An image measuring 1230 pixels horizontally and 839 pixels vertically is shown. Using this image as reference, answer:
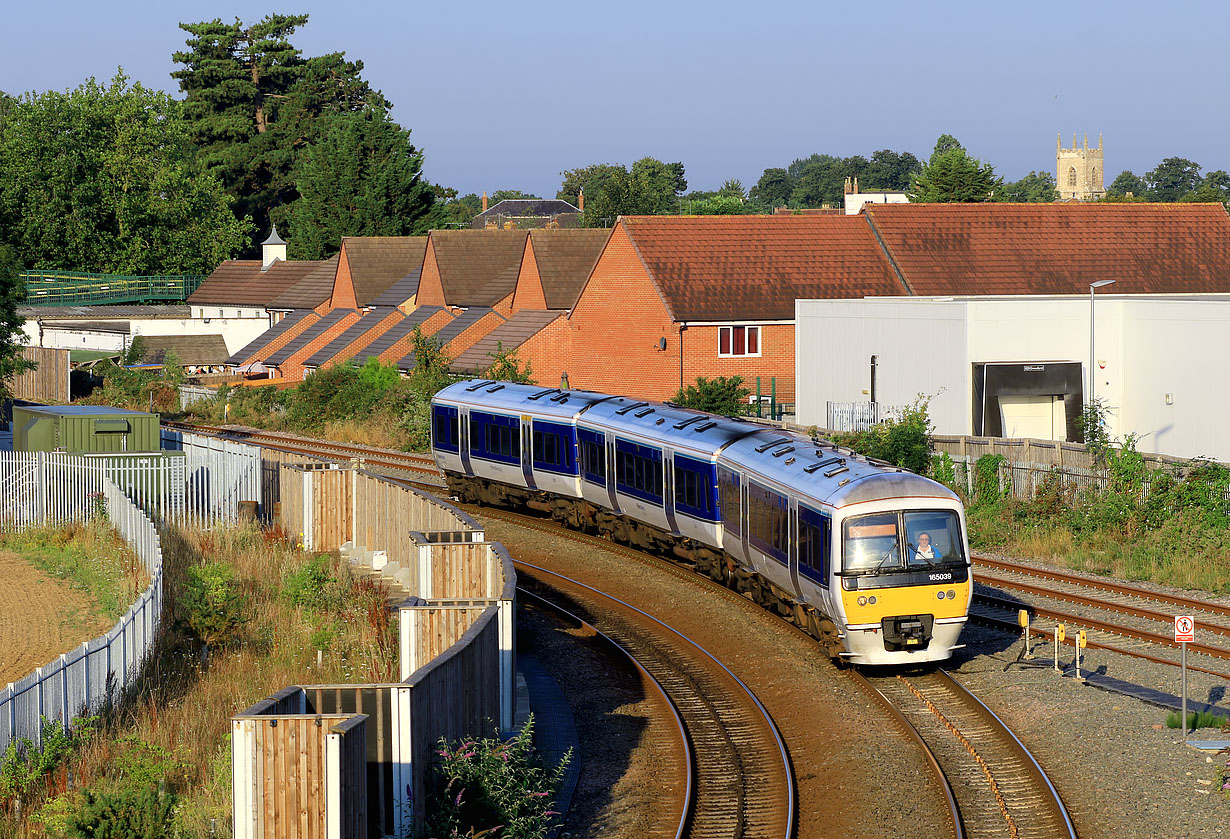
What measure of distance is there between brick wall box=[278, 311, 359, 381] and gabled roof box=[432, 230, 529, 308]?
5706mm

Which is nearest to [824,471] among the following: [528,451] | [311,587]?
[311,587]

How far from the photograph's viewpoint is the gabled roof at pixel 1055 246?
49000 millimetres

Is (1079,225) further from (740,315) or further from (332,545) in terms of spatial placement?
(332,545)

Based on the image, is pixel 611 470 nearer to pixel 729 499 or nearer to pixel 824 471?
pixel 729 499

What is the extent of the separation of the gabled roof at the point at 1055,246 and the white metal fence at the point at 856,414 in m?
10.8

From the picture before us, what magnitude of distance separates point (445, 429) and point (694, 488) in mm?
12031

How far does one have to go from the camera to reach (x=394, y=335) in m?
61.5

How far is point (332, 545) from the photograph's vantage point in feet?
86.6

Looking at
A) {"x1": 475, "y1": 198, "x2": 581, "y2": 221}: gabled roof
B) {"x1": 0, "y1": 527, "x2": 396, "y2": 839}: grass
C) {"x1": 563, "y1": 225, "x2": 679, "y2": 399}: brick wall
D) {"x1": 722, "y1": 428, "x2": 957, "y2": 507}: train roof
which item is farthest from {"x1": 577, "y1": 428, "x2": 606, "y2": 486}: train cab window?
{"x1": 475, "y1": 198, "x2": 581, "y2": 221}: gabled roof

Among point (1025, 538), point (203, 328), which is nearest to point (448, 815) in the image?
point (1025, 538)

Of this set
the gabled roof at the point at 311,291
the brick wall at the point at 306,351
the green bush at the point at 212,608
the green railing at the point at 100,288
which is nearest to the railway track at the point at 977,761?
the green bush at the point at 212,608

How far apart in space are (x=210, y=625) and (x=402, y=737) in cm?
929

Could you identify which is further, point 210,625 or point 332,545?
point 332,545

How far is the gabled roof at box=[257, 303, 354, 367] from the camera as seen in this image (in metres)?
66.4
